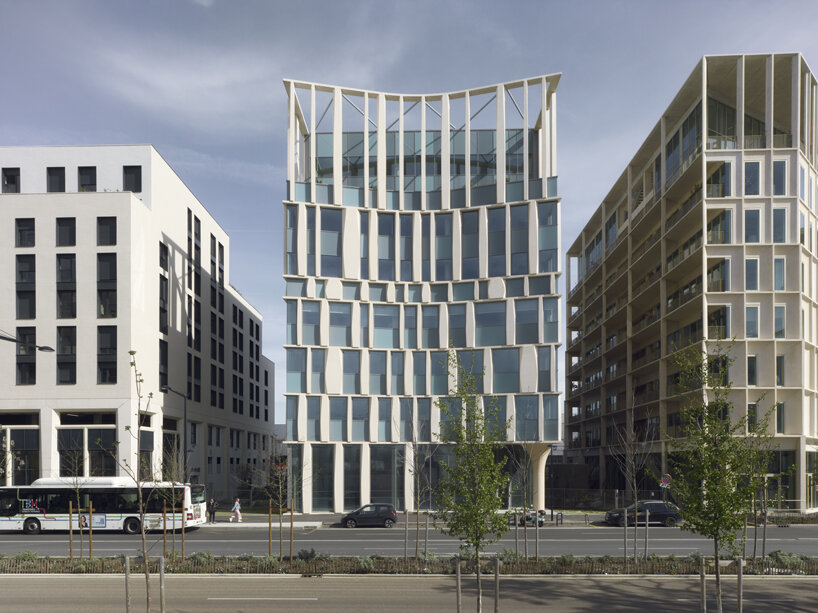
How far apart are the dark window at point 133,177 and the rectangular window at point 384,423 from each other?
2794cm

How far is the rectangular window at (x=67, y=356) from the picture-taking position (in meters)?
54.1

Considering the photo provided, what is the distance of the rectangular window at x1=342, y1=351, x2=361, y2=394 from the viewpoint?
165ft

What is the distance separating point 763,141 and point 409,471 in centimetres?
3307

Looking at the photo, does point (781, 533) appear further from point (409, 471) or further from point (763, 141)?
point (763, 141)

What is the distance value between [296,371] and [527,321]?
16143 millimetres

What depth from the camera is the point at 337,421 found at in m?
49.8

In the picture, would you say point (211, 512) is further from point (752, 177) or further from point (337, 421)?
point (752, 177)

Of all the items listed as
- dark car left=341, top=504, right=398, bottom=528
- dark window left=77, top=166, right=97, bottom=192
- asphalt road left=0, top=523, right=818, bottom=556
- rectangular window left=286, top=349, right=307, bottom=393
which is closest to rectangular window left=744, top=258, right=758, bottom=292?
asphalt road left=0, top=523, right=818, bottom=556

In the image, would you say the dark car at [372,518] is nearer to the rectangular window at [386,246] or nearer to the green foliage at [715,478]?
the rectangular window at [386,246]

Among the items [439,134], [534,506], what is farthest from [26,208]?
[534,506]

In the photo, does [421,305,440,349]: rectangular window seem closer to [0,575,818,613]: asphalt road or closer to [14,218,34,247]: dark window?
[14,218,34,247]: dark window

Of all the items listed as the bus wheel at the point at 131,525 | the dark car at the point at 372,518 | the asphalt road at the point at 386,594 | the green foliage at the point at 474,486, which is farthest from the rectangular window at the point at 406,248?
the green foliage at the point at 474,486

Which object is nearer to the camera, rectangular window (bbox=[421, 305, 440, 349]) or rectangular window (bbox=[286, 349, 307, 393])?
rectangular window (bbox=[286, 349, 307, 393])

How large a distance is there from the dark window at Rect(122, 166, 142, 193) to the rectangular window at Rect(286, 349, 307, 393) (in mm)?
21713
